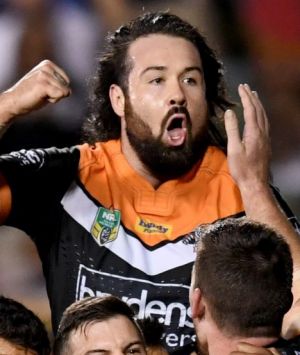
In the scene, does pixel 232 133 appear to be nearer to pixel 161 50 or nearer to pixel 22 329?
pixel 161 50

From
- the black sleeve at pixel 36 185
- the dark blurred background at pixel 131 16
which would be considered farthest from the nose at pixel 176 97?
the dark blurred background at pixel 131 16

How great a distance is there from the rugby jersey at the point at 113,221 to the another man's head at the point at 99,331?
361mm

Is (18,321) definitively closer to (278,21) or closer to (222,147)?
(222,147)

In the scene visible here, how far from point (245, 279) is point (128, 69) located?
911 mm

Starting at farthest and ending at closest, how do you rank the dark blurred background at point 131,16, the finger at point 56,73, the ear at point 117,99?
the dark blurred background at point 131,16, the ear at point 117,99, the finger at point 56,73

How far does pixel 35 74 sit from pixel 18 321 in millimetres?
579

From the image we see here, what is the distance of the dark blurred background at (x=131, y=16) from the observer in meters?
3.51

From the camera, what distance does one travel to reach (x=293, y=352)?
176 cm

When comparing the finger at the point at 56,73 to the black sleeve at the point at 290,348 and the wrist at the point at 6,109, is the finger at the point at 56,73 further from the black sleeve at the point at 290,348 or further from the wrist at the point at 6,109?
the black sleeve at the point at 290,348

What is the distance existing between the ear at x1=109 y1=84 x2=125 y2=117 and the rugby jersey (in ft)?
0.42


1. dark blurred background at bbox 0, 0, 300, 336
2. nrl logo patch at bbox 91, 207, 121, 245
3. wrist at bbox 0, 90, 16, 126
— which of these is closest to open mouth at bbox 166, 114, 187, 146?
nrl logo patch at bbox 91, 207, 121, 245

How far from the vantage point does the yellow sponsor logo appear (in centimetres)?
240

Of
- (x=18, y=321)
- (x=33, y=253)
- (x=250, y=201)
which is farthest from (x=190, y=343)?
(x=33, y=253)

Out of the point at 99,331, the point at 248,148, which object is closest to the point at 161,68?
the point at 248,148
